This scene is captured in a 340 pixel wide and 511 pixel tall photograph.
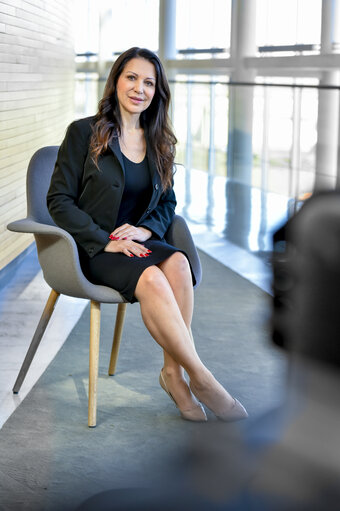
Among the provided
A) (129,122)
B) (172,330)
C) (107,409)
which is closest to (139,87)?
(129,122)

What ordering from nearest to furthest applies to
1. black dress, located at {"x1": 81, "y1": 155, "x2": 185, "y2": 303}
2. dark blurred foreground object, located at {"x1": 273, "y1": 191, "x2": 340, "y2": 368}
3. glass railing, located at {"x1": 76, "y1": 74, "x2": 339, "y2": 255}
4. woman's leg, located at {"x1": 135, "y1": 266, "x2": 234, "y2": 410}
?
dark blurred foreground object, located at {"x1": 273, "y1": 191, "x2": 340, "y2": 368}
woman's leg, located at {"x1": 135, "y1": 266, "x2": 234, "y2": 410}
black dress, located at {"x1": 81, "y1": 155, "x2": 185, "y2": 303}
glass railing, located at {"x1": 76, "y1": 74, "x2": 339, "y2": 255}

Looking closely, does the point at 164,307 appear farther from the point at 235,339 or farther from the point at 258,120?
the point at 258,120

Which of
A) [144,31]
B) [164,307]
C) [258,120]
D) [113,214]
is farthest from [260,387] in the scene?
[144,31]

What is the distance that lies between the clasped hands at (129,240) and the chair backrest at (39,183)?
0.30m

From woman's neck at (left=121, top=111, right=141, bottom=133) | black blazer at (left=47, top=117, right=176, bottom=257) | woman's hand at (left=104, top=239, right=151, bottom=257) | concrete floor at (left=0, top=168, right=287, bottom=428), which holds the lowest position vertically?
concrete floor at (left=0, top=168, right=287, bottom=428)

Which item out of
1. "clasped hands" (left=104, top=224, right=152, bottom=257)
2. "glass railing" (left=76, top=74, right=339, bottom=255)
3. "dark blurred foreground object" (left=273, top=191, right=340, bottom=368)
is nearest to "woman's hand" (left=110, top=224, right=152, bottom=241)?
"clasped hands" (left=104, top=224, right=152, bottom=257)

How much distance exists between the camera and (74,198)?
2.80m

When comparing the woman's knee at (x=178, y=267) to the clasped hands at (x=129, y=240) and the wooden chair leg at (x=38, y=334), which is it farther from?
the wooden chair leg at (x=38, y=334)

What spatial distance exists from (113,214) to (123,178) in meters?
0.13

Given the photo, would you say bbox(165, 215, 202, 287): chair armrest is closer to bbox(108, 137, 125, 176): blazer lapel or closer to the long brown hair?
the long brown hair

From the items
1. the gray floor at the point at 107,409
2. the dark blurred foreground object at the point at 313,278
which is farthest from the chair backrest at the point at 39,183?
the dark blurred foreground object at the point at 313,278

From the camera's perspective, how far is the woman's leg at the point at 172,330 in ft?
8.32

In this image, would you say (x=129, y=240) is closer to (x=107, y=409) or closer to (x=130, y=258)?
(x=130, y=258)

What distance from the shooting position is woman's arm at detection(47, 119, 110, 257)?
2.73 meters
